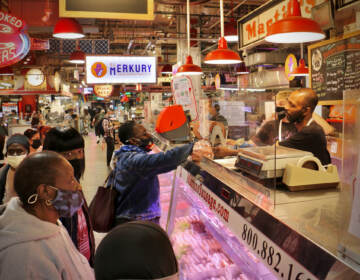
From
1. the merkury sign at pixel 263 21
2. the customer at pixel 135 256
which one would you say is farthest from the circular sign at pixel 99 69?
the customer at pixel 135 256

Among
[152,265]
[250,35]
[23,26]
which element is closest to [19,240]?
[152,265]

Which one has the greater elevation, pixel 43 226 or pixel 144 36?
A: pixel 144 36

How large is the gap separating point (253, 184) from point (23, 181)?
4.11 ft

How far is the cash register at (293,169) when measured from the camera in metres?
1.88

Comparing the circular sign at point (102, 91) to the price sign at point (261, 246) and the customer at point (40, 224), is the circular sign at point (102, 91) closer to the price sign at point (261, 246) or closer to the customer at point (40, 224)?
the price sign at point (261, 246)

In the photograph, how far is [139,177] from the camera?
8.64ft

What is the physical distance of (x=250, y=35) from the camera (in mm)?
5484

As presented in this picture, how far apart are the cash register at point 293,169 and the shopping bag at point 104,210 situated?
1.27m

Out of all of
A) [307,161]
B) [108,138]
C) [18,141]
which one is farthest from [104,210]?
[108,138]

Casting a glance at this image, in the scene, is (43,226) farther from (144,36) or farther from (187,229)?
(144,36)

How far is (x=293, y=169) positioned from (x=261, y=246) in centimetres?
57

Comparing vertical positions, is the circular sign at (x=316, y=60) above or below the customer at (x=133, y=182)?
above

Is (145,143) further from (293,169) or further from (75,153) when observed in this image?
(293,169)

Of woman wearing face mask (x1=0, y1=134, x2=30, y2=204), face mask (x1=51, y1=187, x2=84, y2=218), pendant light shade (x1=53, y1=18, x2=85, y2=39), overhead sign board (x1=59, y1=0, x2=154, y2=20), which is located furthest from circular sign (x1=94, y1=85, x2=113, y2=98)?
face mask (x1=51, y1=187, x2=84, y2=218)
